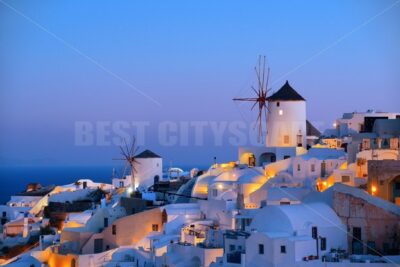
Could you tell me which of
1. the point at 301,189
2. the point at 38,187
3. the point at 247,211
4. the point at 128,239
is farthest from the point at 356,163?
the point at 38,187

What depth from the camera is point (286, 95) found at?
1614 inches

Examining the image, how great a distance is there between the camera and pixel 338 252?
2556 cm

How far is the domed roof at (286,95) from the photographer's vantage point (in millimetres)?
40806

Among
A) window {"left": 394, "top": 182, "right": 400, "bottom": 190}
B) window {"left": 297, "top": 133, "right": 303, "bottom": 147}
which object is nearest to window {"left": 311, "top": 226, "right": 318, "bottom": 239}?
window {"left": 394, "top": 182, "right": 400, "bottom": 190}

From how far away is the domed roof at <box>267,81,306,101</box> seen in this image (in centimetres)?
4081

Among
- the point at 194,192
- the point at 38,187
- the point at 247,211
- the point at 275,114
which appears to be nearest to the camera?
the point at 247,211

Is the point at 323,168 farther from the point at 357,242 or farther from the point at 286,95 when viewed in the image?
the point at 357,242

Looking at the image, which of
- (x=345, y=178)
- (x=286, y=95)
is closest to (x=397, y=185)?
(x=345, y=178)

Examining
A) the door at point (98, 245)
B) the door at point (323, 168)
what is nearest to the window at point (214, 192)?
the door at point (323, 168)

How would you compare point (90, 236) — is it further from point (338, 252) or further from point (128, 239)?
point (338, 252)

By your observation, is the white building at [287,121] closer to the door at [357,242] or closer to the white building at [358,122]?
the white building at [358,122]

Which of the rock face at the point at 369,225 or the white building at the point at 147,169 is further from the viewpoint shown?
the white building at the point at 147,169

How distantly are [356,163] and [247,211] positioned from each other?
564cm

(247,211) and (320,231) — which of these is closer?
(320,231)
